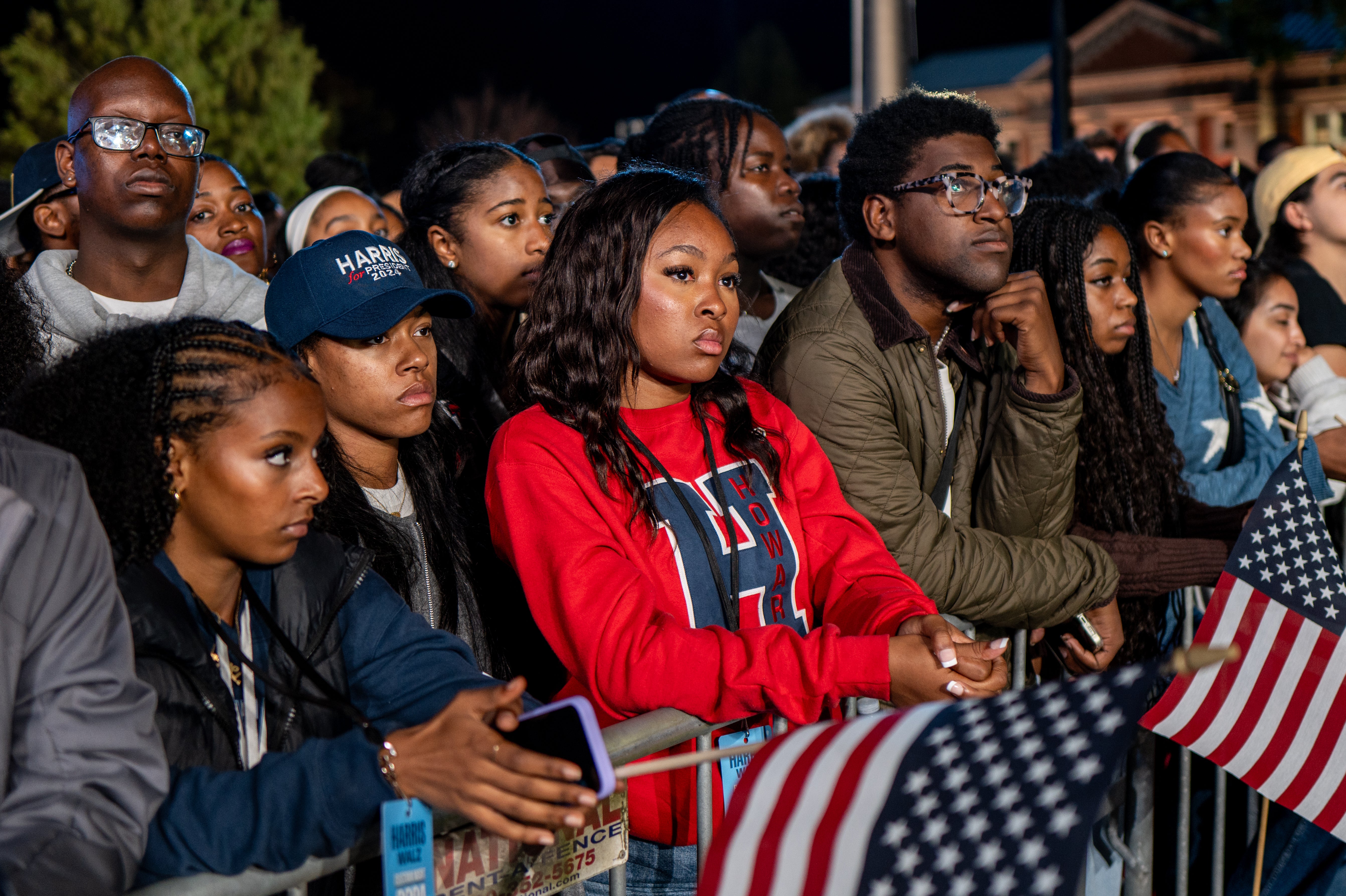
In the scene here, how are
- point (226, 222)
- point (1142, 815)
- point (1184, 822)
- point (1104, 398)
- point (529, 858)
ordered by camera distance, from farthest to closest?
point (226, 222)
point (1104, 398)
point (1184, 822)
point (1142, 815)
point (529, 858)

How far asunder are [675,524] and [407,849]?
3.36 ft

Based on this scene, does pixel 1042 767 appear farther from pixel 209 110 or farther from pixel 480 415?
pixel 209 110

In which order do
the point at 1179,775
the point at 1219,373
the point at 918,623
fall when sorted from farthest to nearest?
the point at 1219,373
the point at 1179,775
the point at 918,623

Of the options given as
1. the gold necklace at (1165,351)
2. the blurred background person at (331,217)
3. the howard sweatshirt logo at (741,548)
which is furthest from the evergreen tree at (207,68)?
the howard sweatshirt logo at (741,548)

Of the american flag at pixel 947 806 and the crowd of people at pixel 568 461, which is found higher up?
the crowd of people at pixel 568 461

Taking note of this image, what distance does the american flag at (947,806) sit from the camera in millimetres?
1999

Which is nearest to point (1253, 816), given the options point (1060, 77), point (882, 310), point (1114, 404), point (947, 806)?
point (1114, 404)

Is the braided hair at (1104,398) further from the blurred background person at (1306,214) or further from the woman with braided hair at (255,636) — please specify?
the woman with braided hair at (255,636)

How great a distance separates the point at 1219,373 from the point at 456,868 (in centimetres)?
375

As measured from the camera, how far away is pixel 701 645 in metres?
2.42

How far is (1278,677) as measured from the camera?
313 centimetres

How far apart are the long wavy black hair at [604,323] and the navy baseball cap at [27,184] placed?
2.63 metres

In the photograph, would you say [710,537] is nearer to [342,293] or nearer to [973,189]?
[342,293]

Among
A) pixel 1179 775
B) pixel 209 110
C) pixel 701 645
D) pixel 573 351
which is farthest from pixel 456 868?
pixel 209 110
